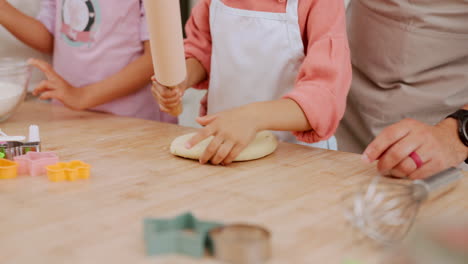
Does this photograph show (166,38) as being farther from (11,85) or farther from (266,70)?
(11,85)

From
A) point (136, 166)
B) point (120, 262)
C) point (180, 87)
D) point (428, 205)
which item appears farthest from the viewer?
point (180, 87)

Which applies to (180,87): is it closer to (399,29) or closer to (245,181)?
(245,181)

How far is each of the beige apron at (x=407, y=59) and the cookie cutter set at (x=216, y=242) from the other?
687mm

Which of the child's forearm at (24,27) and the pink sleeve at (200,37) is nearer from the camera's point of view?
the pink sleeve at (200,37)

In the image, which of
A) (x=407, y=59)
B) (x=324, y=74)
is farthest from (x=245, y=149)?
(x=407, y=59)

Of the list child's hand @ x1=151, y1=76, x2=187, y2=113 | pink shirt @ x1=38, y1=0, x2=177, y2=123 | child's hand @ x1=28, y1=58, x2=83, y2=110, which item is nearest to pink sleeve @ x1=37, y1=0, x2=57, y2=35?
pink shirt @ x1=38, y1=0, x2=177, y2=123

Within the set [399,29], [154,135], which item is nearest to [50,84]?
[154,135]

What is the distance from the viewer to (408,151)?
677 mm

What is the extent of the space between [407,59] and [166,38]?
581 millimetres

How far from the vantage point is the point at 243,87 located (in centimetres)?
96

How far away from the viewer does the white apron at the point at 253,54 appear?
0.89 metres

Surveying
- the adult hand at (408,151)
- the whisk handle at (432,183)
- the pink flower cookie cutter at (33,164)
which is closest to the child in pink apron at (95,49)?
the pink flower cookie cutter at (33,164)

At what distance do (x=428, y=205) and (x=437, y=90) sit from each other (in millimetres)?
514

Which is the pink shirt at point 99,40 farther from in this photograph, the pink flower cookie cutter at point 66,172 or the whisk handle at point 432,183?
the whisk handle at point 432,183
